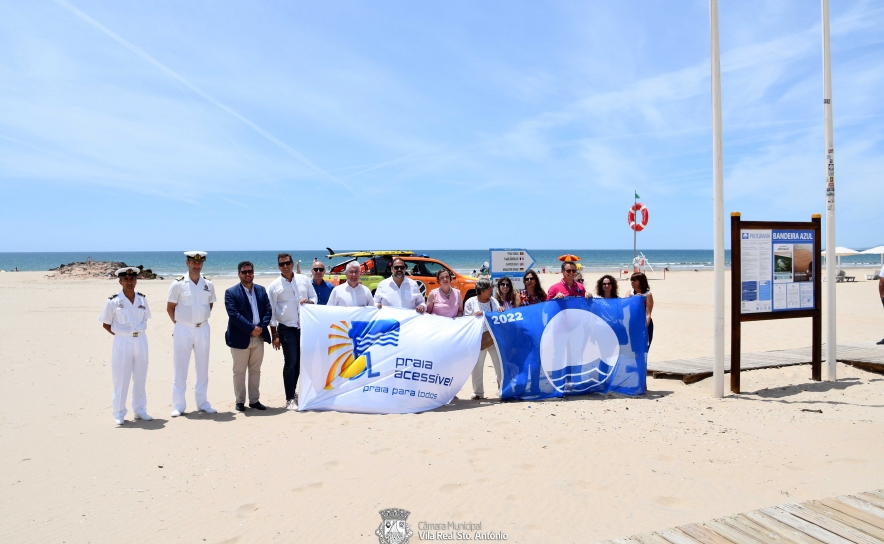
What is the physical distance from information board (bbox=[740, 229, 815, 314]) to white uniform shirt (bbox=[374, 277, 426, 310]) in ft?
13.0

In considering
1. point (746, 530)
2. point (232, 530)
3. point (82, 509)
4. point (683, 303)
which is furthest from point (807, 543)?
point (683, 303)

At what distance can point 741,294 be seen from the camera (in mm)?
6738

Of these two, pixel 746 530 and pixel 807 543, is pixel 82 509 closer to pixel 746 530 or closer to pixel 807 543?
pixel 746 530

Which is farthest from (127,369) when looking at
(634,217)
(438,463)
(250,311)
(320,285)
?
(634,217)

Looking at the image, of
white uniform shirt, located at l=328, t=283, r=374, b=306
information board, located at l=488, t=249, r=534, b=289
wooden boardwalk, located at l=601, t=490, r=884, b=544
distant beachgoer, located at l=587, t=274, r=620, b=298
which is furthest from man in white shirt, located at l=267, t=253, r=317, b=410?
wooden boardwalk, located at l=601, t=490, r=884, b=544

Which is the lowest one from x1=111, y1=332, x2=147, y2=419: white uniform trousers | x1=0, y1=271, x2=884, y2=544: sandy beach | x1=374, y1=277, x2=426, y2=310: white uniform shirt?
x1=0, y1=271, x2=884, y2=544: sandy beach

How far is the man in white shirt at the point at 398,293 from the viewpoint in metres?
6.93

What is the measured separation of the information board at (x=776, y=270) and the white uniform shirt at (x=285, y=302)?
526 cm

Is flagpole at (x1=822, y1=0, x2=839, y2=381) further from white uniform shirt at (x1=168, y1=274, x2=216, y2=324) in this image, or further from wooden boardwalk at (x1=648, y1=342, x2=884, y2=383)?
white uniform shirt at (x1=168, y1=274, x2=216, y2=324)

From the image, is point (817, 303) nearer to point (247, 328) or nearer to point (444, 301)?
point (444, 301)

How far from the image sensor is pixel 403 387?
20.3 ft

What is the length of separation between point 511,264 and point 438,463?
5.11 m

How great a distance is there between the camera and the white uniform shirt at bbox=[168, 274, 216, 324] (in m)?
5.99

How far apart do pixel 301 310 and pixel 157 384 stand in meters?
3.20
